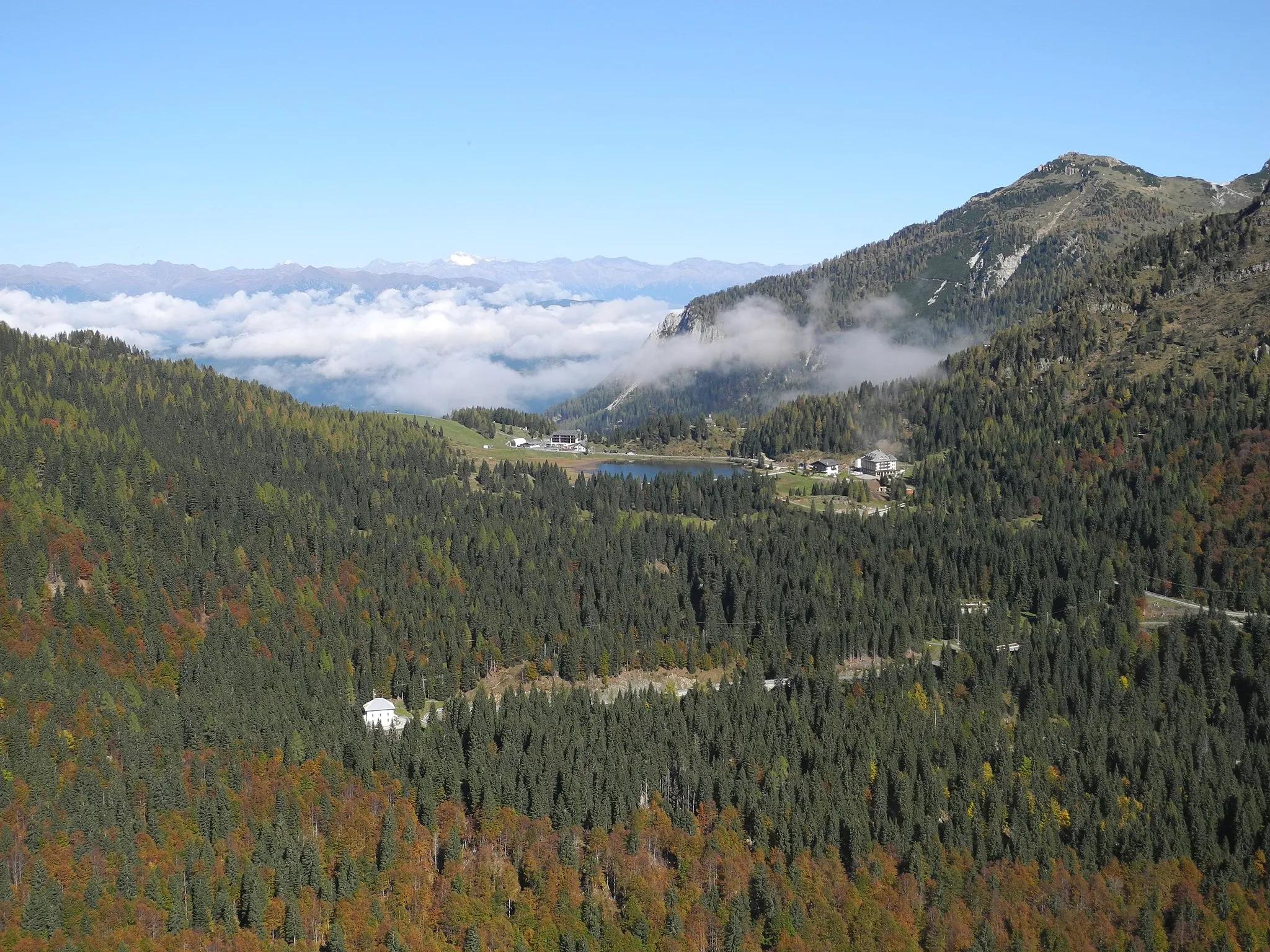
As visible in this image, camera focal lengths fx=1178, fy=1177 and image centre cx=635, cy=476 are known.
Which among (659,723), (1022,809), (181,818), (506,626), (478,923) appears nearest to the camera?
(478,923)

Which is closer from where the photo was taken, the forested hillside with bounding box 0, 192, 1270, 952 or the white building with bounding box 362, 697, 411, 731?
the forested hillside with bounding box 0, 192, 1270, 952

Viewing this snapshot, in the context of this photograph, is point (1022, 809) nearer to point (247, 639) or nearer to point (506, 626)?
point (506, 626)

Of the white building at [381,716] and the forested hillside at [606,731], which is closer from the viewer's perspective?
the forested hillside at [606,731]

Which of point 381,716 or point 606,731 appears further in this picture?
point 381,716

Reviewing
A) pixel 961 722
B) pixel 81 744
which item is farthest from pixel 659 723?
pixel 81 744
